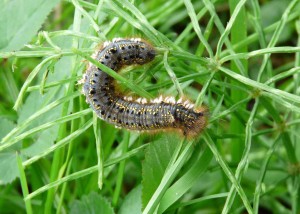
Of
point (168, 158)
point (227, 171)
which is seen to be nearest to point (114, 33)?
point (168, 158)

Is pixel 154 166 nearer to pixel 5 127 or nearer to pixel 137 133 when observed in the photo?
pixel 137 133

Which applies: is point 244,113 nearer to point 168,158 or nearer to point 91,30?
point 168,158

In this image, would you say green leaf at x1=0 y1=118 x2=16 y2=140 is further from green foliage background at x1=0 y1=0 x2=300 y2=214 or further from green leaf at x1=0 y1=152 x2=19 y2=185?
green leaf at x1=0 y1=152 x2=19 y2=185

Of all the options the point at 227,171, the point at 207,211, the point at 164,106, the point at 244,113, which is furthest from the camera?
the point at 207,211

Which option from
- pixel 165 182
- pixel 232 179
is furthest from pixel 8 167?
pixel 232 179

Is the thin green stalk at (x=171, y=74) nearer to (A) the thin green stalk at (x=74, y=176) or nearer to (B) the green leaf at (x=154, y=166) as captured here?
(B) the green leaf at (x=154, y=166)
